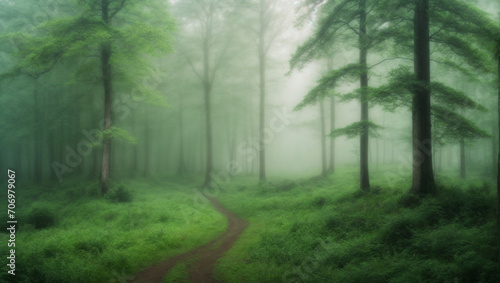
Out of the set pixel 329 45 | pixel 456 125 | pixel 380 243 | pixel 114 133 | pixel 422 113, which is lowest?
pixel 380 243

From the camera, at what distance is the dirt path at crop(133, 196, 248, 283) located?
721 centimetres

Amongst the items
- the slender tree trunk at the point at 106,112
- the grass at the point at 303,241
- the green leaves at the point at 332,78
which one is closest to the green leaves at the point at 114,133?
the slender tree trunk at the point at 106,112

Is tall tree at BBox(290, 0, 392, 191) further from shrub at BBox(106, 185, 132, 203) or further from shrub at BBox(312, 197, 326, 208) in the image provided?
shrub at BBox(106, 185, 132, 203)

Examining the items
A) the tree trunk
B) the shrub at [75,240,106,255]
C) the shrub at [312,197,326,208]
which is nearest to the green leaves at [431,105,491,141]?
the tree trunk

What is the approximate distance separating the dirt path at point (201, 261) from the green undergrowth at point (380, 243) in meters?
0.40

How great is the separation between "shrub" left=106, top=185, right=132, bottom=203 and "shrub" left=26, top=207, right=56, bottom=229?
139 inches

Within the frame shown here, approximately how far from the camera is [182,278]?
23.5 ft

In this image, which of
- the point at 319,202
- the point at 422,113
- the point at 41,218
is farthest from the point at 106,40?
the point at 422,113

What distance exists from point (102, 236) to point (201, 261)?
13.0 ft

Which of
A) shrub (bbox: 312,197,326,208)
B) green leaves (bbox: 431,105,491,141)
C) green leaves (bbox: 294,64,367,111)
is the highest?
green leaves (bbox: 294,64,367,111)

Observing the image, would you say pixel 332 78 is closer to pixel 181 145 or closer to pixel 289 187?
pixel 289 187

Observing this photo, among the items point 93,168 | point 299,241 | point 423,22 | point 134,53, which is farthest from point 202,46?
point 299,241

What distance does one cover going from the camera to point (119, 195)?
50.8 ft

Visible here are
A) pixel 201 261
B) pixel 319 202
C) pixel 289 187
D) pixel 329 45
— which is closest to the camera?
pixel 201 261
